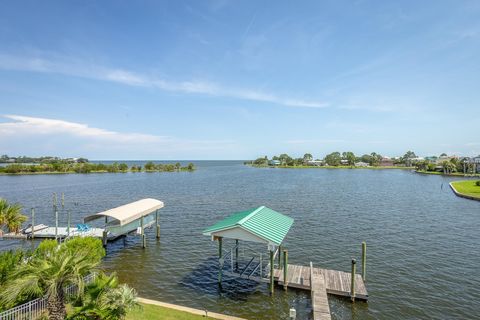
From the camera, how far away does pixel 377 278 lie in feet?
65.2

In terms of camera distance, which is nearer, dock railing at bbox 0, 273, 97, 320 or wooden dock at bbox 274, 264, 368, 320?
dock railing at bbox 0, 273, 97, 320

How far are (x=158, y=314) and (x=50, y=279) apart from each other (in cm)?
501

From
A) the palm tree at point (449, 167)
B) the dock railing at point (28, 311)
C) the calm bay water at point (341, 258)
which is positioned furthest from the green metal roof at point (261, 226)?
the palm tree at point (449, 167)

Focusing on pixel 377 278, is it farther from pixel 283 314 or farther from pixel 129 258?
pixel 129 258

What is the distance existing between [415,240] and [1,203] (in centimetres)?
3747

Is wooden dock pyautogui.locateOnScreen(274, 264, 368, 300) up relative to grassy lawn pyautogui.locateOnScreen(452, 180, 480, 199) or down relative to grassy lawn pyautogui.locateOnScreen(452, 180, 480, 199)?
down

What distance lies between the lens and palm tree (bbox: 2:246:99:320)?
400 inches

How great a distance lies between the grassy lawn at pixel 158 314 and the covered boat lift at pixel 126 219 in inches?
474

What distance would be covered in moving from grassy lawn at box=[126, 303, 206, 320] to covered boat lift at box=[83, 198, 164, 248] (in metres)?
12.0

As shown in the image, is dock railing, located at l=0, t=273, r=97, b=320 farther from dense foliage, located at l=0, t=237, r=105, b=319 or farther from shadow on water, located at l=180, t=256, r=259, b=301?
shadow on water, located at l=180, t=256, r=259, b=301

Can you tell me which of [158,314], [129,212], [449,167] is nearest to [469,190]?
[129,212]

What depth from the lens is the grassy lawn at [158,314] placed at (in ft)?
41.2

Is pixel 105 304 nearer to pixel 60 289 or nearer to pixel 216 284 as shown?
pixel 60 289

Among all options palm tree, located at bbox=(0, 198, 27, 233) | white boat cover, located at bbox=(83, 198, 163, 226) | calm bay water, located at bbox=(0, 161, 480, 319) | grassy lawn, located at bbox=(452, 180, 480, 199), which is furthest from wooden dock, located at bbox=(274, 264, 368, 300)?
grassy lawn, located at bbox=(452, 180, 480, 199)
